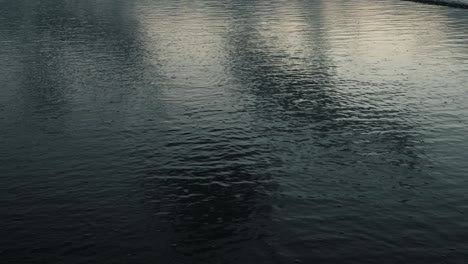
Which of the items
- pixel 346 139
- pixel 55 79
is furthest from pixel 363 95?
pixel 55 79

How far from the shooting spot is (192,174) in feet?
153

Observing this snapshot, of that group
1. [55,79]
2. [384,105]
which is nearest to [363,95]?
[384,105]

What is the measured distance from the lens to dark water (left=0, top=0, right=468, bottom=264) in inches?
1380

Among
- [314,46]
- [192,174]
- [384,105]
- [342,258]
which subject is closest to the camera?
[342,258]

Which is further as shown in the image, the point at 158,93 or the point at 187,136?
the point at 158,93

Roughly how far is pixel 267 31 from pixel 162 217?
350 ft

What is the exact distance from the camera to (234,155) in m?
51.2

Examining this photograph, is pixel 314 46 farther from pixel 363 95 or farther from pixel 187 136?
pixel 187 136

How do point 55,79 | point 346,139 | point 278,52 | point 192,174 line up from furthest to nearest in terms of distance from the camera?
1. point 278,52
2. point 55,79
3. point 346,139
4. point 192,174

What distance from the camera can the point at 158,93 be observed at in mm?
75000

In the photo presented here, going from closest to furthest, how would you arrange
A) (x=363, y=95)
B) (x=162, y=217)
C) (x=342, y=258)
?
(x=342, y=258) → (x=162, y=217) → (x=363, y=95)

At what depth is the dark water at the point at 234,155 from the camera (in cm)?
3506

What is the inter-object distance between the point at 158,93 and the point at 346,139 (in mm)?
31170

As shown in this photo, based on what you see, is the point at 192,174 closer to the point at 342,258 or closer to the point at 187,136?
the point at 187,136
